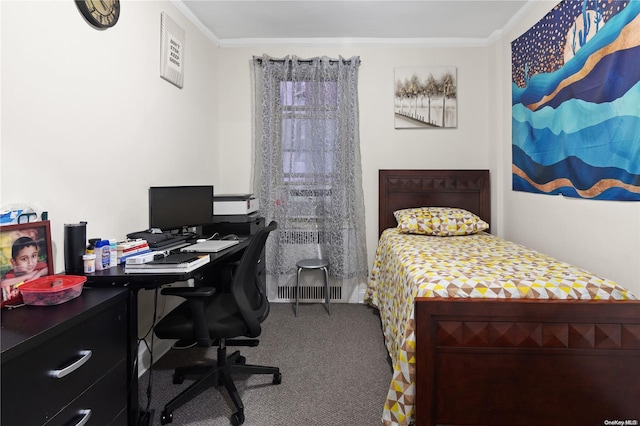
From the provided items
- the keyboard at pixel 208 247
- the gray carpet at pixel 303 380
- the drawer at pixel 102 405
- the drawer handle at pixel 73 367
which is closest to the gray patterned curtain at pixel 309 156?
the gray carpet at pixel 303 380

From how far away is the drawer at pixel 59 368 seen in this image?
0.88 meters

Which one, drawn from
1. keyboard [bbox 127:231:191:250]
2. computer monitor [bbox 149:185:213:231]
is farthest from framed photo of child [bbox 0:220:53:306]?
computer monitor [bbox 149:185:213:231]

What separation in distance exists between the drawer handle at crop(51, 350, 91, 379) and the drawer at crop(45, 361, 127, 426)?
11 cm

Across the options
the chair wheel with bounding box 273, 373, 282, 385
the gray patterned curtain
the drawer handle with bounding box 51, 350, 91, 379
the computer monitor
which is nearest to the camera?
the drawer handle with bounding box 51, 350, 91, 379

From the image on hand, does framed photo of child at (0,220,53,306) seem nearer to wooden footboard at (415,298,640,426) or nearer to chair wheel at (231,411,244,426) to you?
chair wheel at (231,411,244,426)

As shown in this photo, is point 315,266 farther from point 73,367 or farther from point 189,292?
point 73,367

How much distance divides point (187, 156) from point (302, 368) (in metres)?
1.85

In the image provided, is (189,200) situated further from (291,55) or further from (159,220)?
(291,55)

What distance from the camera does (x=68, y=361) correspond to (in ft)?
3.50

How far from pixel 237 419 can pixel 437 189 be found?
8.74 feet

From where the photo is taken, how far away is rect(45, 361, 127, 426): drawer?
107cm

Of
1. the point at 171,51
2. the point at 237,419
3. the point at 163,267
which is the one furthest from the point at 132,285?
the point at 171,51

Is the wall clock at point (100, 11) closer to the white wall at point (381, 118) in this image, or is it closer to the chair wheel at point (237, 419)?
the white wall at point (381, 118)

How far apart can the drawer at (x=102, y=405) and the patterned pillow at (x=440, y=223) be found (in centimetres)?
238
